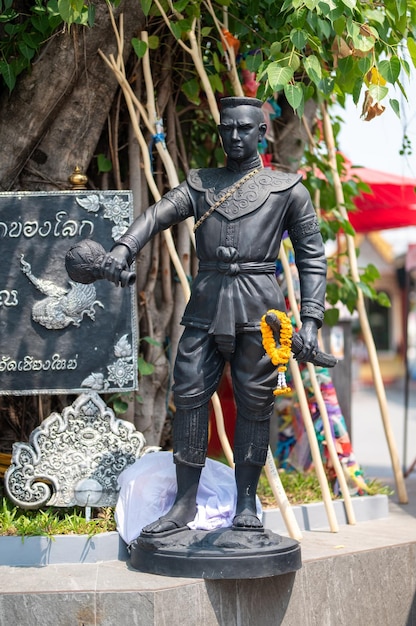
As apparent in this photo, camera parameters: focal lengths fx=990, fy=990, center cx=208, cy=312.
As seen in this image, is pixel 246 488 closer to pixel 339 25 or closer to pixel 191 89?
pixel 339 25

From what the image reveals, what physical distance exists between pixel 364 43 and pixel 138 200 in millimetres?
1689

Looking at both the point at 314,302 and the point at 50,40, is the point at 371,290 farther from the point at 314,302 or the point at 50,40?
the point at 50,40

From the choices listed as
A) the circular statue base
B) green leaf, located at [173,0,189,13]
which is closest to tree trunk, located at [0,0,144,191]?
green leaf, located at [173,0,189,13]

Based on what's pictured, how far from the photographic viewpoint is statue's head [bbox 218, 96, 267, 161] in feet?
13.9

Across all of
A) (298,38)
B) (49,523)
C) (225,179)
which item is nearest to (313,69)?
(298,38)

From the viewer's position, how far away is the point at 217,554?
4.03m

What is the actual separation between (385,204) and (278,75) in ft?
12.5

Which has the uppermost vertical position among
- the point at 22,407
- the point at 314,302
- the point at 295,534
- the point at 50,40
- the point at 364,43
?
the point at 50,40

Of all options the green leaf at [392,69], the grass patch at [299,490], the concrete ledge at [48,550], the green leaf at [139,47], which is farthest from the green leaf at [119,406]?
the green leaf at [392,69]

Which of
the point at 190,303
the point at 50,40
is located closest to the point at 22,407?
the point at 190,303

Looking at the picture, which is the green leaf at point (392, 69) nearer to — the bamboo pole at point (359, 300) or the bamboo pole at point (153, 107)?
the bamboo pole at point (153, 107)

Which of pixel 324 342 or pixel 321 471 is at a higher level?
pixel 324 342

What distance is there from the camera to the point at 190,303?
4363 mm

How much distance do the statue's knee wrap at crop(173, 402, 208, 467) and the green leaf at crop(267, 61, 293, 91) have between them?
145cm
